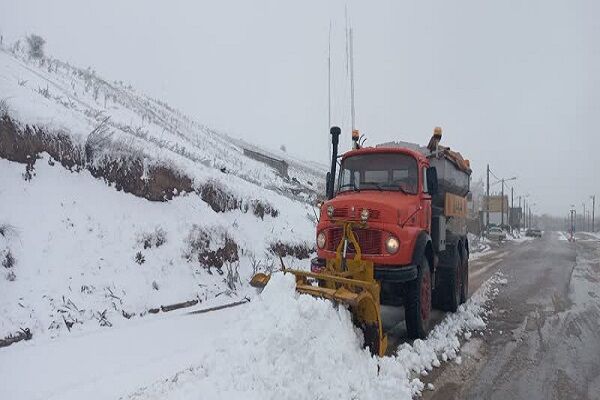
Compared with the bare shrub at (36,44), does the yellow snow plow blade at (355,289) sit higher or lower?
lower

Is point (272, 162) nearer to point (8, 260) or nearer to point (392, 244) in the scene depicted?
point (8, 260)

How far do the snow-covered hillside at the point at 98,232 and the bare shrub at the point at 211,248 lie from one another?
0.03 meters

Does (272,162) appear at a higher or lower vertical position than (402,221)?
higher

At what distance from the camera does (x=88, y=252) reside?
775 cm

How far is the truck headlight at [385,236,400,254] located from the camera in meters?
6.40

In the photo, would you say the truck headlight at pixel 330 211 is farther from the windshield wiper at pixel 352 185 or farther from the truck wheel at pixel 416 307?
the truck wheel at pixel 416 307

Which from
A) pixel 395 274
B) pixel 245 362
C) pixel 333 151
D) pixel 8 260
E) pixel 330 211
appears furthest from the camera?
pixel 333 151

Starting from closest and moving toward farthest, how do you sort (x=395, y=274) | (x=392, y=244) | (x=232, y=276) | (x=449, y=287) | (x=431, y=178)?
(x=395, y=274)
(x=392, y=244)
(x=431, y=178)
(x=449, y=287)
(x=232, y=276)

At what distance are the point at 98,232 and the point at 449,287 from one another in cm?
657

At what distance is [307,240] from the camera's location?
45.6 feet

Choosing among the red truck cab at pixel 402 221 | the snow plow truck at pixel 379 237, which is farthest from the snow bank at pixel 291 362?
the red truck cab at pixel 402 221

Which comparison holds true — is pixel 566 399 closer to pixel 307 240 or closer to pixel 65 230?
pixel 65 230

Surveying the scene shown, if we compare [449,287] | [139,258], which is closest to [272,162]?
[139,258]

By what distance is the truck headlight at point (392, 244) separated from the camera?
6.40 metres
